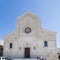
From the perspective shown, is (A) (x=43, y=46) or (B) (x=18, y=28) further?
(B) (x=18, y=28)

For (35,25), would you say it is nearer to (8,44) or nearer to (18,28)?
(18,28)

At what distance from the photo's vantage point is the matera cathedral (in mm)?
28483

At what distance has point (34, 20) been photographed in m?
30.5

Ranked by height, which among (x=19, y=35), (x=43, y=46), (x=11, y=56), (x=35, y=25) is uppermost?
(x=35, y=25)

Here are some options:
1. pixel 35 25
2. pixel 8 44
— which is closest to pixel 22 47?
pixel 8 44

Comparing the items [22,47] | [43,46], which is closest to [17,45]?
[22,47]

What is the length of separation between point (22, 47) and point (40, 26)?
18.1 ft

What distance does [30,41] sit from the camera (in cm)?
2952

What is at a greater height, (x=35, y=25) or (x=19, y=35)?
(x=35, y=25)

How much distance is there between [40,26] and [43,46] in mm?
4084

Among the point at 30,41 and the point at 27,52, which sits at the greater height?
the point at 30,41

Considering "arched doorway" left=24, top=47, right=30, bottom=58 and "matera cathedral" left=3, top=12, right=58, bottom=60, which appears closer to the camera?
"matera cathedral" left=3, top=12, right=58, bottom=60

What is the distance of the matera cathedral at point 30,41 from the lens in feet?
93.4

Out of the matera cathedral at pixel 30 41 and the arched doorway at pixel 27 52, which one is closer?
the matera cathedral at pixel 30 41
